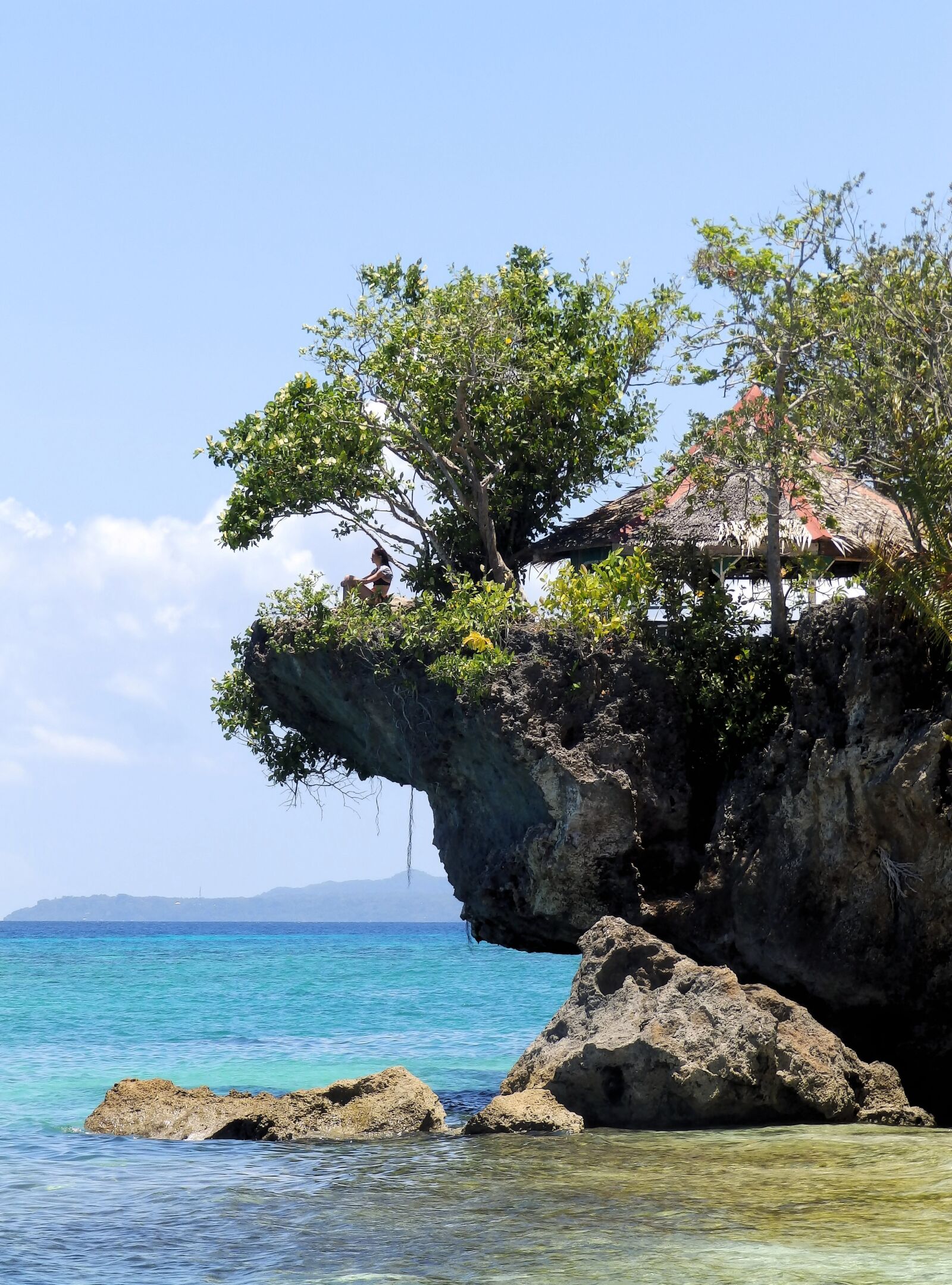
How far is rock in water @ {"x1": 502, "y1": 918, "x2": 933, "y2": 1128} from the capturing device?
37.2 ft

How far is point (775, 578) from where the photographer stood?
46.6ft

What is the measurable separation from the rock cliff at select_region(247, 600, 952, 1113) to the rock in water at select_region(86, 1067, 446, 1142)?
320cm

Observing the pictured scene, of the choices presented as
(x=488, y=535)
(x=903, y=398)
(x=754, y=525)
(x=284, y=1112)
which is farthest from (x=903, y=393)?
(x=284, y=1112)

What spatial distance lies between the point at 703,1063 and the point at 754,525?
6.23 meters

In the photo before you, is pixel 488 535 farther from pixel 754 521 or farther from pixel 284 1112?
pixel 284 1112

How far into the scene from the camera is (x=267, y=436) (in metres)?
18.0

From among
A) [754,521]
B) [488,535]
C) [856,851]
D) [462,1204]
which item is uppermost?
[488,535]

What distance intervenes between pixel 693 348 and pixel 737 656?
3.39 meters

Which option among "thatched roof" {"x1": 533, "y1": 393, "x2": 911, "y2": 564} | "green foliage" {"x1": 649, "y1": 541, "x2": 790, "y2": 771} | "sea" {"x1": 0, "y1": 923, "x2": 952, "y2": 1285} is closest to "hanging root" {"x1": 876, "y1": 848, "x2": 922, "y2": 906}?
"green foliage" {"x1": 649, "y1": 541, "x2": 790, "y2": 771}

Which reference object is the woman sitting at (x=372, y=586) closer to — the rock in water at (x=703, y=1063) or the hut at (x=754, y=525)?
the hut at (x=754, y=525)

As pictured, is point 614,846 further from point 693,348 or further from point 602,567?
point 693,348

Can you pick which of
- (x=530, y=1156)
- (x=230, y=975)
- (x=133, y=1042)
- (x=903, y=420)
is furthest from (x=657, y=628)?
(x=230, y=975)

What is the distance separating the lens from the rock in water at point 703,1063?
37.2 ft

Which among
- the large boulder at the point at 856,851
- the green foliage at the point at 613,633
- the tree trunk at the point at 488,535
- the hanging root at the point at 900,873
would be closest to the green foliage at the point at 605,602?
the green foliage at the point at 613,633
